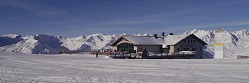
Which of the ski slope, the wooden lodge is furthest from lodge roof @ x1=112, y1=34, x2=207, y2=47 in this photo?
the ski slope

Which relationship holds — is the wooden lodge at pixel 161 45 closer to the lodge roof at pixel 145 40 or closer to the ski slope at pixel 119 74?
the lodge roof at pixel 145 40

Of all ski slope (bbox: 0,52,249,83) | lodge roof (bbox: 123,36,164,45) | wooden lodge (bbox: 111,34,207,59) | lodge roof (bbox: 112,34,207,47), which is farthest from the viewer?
lodge roof (bbox: 112,34,207,47)

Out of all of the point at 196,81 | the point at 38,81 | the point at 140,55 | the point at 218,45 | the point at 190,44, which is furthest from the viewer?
the point at 190,44

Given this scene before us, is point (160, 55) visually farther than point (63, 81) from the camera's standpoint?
Yes

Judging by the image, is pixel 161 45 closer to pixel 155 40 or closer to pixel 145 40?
pixel 155 40

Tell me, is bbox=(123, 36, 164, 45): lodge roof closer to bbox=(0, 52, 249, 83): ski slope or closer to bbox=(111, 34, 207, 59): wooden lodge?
bbox=(111, 34, 207, 59): wooden lodge

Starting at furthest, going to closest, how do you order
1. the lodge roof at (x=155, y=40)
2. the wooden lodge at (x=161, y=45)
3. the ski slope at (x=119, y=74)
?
the lodge roof at (x=155, y=40), the wooden lodge at (x=161, y=45), the ski slope at (x=119, y=74)

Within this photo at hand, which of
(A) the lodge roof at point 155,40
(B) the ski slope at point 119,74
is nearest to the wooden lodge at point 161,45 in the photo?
(A) the lodge roof at point 155,40

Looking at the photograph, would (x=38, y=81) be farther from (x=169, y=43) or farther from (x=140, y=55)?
(x=169, y=43)

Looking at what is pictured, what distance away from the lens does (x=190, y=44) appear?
63.2 m

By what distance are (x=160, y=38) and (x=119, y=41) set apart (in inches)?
336

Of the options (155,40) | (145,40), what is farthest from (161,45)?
(145,40)

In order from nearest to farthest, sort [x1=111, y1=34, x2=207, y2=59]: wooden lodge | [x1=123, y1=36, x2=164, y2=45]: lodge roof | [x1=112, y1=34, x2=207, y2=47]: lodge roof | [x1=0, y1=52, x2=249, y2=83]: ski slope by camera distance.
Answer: [x1=0, y1=52, x2=249, y2=83]: ski slope
[x1=111, y1=34, x2=207, y2=59]: wooden lodge
[x1=123, y1=36, x2=164, y2=45]: lodge roof
[x1=112, y1=34, x2=207, y2=47]: lodge roof

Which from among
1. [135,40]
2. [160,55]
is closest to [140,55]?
[160,55]
